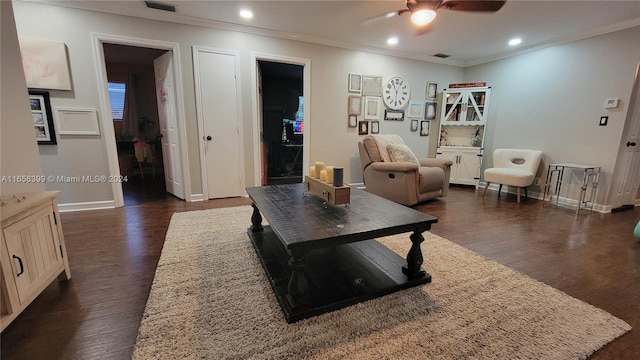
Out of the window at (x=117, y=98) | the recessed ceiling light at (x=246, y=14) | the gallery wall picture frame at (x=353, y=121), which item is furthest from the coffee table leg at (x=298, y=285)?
the window at (x=117, y=98)

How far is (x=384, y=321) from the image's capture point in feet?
4.45

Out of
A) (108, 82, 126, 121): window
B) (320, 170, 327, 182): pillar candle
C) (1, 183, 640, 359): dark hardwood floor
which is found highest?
(108, 82, 126, 121): window

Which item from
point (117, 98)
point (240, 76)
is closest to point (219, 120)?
point (240, 76)

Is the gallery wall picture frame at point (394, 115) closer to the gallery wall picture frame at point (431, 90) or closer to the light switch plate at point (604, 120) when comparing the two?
the gallery wall picture frame at point (431, 90)

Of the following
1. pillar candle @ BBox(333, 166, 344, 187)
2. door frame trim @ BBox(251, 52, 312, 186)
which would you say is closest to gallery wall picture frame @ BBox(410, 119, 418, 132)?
door frame trim @ BBox(251, 52, 312, 186)

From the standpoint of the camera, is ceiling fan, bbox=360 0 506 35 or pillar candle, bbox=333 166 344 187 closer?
pillar candle, bbox=333 166 344 187

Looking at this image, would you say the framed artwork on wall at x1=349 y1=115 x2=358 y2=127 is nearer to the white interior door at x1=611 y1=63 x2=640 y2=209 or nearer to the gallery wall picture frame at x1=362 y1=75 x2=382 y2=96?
the gallery wall picture frame at x1=362 y1=75 x2=382 y2=96

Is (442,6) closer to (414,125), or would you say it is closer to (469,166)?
(414,125)

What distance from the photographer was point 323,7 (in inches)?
112

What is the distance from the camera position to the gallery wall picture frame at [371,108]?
441 centimetres

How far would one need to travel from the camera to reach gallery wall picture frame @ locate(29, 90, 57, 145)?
9.18 feet

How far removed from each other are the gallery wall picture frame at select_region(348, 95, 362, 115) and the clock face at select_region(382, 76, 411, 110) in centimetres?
49

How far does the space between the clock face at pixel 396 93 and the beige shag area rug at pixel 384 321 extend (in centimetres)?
333

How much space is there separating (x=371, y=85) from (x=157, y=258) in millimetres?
3880
